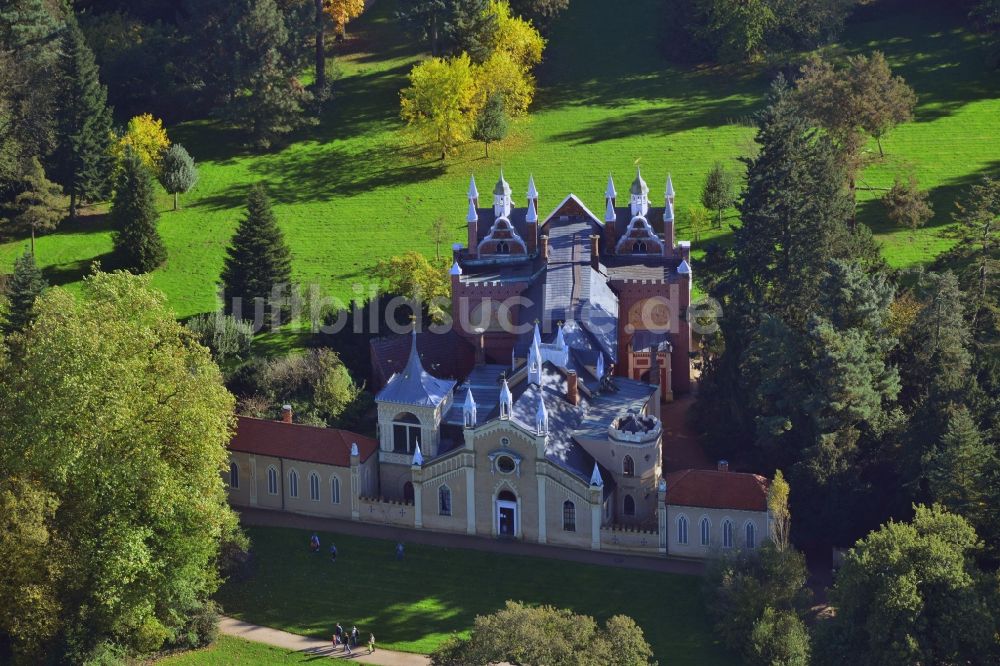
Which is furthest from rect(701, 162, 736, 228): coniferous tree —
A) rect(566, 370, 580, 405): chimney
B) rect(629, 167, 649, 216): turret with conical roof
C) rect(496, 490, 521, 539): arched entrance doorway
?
rect(496, 490, 521, 539): arched entrance doorway

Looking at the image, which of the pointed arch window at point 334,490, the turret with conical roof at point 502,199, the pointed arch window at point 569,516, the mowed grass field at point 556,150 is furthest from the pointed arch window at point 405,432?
the mowed grass field at point 556,150

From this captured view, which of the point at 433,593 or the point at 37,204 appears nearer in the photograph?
the point at 433,593

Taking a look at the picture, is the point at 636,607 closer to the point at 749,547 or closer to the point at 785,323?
the point at 749,547

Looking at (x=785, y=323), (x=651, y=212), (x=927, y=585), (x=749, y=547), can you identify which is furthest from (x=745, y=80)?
(x=927, y=585)

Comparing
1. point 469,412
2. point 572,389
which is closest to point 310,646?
point 469,412

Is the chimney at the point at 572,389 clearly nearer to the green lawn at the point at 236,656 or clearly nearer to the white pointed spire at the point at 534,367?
the white pointed spire at the point at 534,367

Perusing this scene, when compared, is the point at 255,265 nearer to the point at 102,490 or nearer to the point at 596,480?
the point at 102,490
